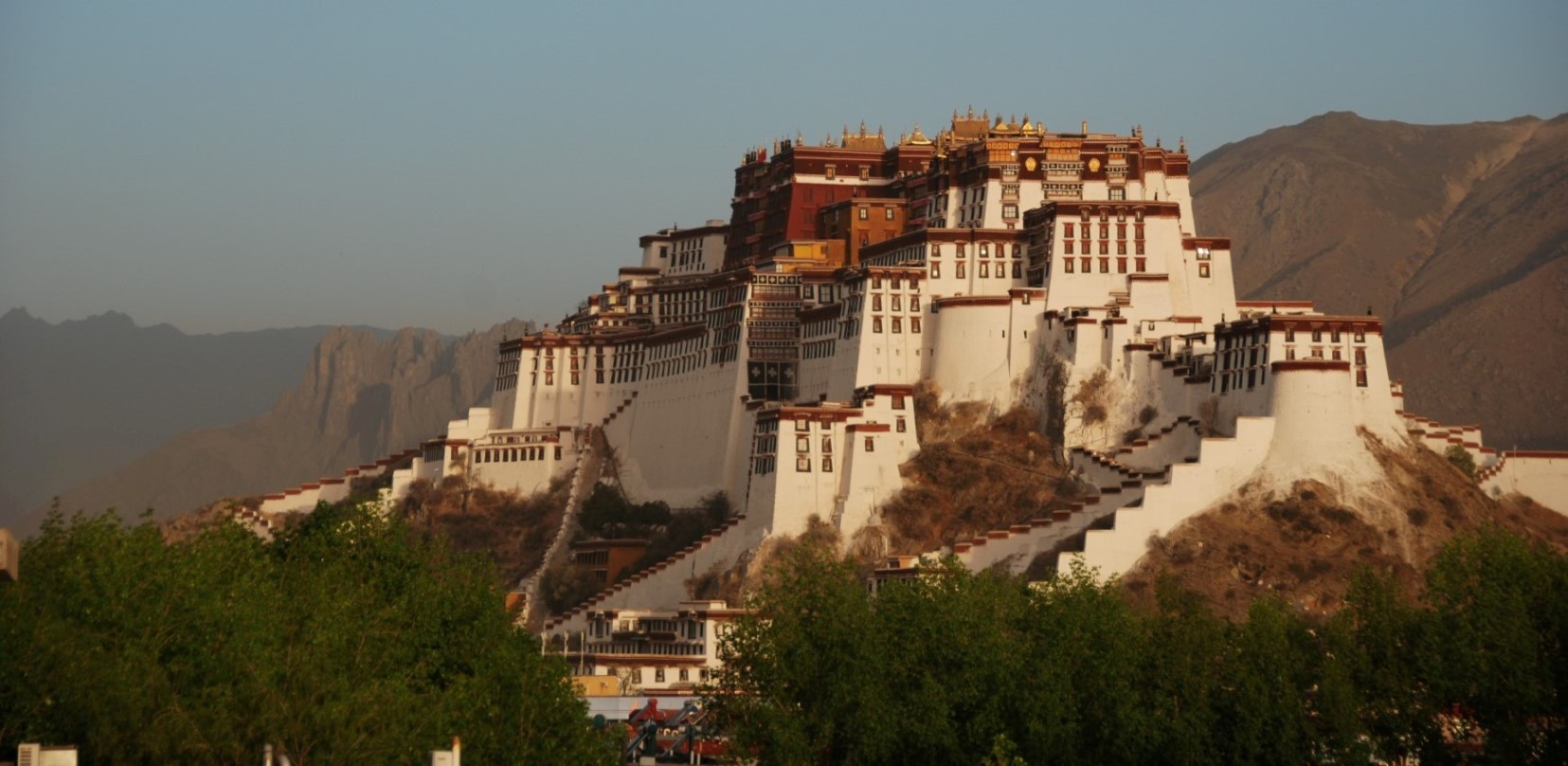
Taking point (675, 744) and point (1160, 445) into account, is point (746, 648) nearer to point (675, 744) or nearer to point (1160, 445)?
point (675, 744)

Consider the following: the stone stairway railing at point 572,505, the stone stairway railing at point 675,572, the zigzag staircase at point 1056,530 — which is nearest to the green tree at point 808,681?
the zigzag staircase at point 1056,530

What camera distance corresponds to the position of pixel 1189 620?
7406 cm

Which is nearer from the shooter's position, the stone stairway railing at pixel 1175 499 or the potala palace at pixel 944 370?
the stone stairway railing at pixel 1175 499

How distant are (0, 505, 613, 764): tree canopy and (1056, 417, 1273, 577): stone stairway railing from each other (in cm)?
3579

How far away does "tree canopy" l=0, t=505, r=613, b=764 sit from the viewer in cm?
5544

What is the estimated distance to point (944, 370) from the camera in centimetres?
11875

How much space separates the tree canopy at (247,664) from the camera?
5544 centimetres

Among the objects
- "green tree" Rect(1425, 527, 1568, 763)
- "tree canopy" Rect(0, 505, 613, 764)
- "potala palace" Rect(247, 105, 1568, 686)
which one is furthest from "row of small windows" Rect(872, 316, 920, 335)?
"tree canopy" Rect(0, 505, 613, 764)

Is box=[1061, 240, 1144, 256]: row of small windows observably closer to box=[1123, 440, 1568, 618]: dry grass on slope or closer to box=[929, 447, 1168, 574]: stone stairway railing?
box=[929, 447, 1168, 574]: stone stairway railing

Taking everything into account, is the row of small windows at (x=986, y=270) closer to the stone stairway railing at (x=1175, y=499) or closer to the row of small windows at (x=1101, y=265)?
the row of small windows at (x=1101, y=265)

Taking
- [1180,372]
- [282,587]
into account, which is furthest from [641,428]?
[282,587]

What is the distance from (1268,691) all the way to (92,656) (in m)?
27.5

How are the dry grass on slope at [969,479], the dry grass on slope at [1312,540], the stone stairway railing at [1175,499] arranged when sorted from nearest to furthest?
1. the dry grass on slope at [1312,540]
2. the stone stairway railing at [1175,499]
3. the dry grass on slope at [969,479]

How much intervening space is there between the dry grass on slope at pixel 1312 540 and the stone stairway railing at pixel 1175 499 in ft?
1.75
